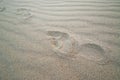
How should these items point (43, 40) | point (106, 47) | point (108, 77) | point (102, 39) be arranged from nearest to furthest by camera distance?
point (108, 77), point (106, 47), point (102, 39), point (43, 40)

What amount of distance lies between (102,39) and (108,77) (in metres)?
0.47

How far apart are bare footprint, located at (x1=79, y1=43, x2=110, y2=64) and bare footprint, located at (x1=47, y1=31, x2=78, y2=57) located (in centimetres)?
8

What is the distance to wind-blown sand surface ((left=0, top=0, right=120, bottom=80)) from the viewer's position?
106 cm

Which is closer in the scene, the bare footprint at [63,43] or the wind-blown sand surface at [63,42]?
the wind-blown sand surface at [63,42]

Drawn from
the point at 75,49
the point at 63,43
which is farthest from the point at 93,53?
the point at 63,43

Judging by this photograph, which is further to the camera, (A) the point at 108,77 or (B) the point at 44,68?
(B) the point at 44,68

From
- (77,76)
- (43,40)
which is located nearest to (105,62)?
(77,76)

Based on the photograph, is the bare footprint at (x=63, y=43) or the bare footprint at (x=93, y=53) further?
the bare footprint at (x=63, y=43)

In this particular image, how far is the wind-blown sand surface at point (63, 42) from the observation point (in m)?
1.06

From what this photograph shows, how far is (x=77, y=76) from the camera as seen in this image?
3.30ft

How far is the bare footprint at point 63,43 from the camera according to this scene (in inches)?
48.0

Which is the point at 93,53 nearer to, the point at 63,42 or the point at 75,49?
the point at 75,49

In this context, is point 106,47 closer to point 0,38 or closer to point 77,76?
point 77,76

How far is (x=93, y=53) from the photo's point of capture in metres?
1.21
